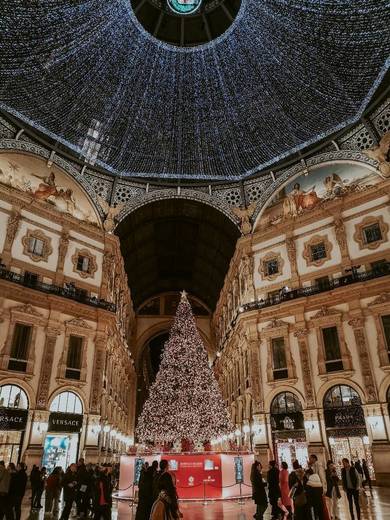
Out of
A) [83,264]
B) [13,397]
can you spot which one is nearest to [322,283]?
[83,264]

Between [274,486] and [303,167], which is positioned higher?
[303,167]

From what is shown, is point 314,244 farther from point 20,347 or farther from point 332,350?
point 20,347

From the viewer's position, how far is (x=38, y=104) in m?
23.9

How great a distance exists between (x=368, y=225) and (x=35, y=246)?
2203cm

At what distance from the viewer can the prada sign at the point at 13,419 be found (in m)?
20.6

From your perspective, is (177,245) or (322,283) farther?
(177,245)

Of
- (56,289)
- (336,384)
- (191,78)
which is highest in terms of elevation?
(191,78)

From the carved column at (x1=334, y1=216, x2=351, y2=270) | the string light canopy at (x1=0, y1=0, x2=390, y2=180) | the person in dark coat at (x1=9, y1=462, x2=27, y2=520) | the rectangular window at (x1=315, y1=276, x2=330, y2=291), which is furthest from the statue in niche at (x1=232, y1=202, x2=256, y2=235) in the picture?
the person in dark coat at (x1=9, y1=462, x2=27, y2=520)

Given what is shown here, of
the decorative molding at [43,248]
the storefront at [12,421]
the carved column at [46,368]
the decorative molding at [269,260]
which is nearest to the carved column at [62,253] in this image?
the decorative molding at [43,248]

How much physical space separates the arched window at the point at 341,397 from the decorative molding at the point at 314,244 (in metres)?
8.23

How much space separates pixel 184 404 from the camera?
60.5 feet

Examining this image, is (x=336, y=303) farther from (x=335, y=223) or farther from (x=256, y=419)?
(x=256, y=419)

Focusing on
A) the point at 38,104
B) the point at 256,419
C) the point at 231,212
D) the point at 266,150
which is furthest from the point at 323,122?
the point at 256,419

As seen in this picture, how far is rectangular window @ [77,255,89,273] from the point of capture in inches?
1104
